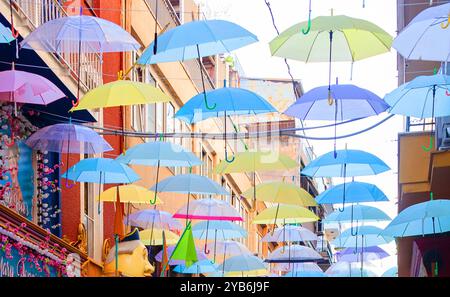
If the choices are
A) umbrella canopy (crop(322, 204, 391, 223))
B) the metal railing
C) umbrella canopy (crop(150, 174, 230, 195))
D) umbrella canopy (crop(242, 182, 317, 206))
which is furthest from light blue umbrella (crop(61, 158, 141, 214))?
umbrella canopy (crop(322, 204, 391, 223))

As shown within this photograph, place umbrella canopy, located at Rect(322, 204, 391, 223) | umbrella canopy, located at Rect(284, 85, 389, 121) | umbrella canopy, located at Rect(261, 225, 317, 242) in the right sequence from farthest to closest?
umbrella canopy, located at Rect(261, 225, 317, 242)
umbrella canopy, located at Rect(322, 204, 391, 223)
umbrella canopy, located at Rect(284, 85, 389, 121)

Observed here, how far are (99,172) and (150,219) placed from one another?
3698mm

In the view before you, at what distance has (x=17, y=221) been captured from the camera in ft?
47.0

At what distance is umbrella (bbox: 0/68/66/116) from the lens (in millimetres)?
13516

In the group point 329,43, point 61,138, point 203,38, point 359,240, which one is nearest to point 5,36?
point 203,38

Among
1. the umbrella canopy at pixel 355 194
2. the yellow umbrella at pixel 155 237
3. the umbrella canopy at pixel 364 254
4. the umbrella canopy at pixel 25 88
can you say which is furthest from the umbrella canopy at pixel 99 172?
the umbrella canopy at pixel 364 254

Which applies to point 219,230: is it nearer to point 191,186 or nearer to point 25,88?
point 191,186

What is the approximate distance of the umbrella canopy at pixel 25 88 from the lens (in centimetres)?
1352

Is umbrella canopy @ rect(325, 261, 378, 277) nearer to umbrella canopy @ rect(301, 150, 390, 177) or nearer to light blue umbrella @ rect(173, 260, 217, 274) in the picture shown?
light blue umbrella @ rect(173, 260, 217, 274)

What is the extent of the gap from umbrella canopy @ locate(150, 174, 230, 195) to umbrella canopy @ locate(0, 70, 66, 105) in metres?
3.79

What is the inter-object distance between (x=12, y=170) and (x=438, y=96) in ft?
19.5

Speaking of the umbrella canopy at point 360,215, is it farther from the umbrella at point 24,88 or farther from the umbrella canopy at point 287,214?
the umbrella at point 24,88

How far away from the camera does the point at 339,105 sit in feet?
48.4
